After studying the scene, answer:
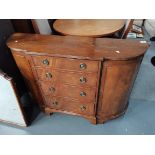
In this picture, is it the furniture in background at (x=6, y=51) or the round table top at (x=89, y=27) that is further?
the round table top at (x=89, y=27)

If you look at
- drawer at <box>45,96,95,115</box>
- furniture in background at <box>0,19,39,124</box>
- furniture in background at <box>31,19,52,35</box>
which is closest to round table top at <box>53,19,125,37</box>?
furniture in background at <box>31,19,52,35</box>

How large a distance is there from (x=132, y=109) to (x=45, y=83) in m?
1.11

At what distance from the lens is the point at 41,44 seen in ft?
5.10

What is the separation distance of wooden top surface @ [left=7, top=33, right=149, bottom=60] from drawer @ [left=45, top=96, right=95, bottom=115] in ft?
1.93

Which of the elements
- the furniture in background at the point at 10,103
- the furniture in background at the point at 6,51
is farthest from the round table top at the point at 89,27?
the furniture in background at the point at 10,103

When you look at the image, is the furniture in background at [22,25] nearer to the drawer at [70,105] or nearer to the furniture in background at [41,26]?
the furniture in background at [41,26]

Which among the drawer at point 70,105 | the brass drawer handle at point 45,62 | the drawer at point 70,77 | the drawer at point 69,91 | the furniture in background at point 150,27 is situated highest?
the brass drawer handle at point 45,62

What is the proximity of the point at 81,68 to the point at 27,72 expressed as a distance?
0.57 m

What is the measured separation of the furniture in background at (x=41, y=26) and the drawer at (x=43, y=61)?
0.51m

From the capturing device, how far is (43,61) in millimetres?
1522

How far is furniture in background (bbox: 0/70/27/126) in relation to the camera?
1.53 meters

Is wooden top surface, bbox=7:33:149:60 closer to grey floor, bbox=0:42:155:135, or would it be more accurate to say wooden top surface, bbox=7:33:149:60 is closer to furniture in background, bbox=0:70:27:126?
furniture in background, bbox=0:70:27:126

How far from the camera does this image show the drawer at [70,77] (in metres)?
1.52

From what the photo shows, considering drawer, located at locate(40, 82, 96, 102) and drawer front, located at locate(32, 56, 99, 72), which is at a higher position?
drawer front, located at locate(32, 56, 99, 72)
